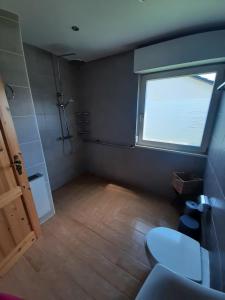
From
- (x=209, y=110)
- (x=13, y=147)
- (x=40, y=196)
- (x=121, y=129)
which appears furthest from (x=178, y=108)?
(x=40, y=196)

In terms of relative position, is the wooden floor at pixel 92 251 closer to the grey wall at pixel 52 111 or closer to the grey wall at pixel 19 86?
the grey wall at pixel 52 111

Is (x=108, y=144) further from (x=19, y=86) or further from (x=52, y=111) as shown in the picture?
(x=19, y=86)

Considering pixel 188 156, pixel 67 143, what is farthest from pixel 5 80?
pixel 188 156

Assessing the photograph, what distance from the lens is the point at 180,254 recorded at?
991 millimetres

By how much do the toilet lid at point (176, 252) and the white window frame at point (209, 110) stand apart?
3.86 feet

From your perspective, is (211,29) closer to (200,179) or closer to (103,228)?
(200,179)

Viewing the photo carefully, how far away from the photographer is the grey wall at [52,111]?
1981 millimetres

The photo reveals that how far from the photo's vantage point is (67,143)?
2602mm

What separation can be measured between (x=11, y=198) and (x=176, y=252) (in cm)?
144

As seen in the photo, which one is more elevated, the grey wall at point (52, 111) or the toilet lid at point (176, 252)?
the grey wall at point (52, 111)

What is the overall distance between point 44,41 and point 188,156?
239 cm

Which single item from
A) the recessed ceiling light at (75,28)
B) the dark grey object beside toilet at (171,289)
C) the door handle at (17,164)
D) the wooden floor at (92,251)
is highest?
the recessed ceiling light at (75,28)

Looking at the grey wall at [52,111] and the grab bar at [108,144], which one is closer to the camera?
the grey wall at [52,111]

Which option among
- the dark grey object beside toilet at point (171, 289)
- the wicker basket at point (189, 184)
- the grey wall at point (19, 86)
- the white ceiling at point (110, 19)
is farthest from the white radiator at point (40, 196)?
the wicker basket at point (189, 184)
